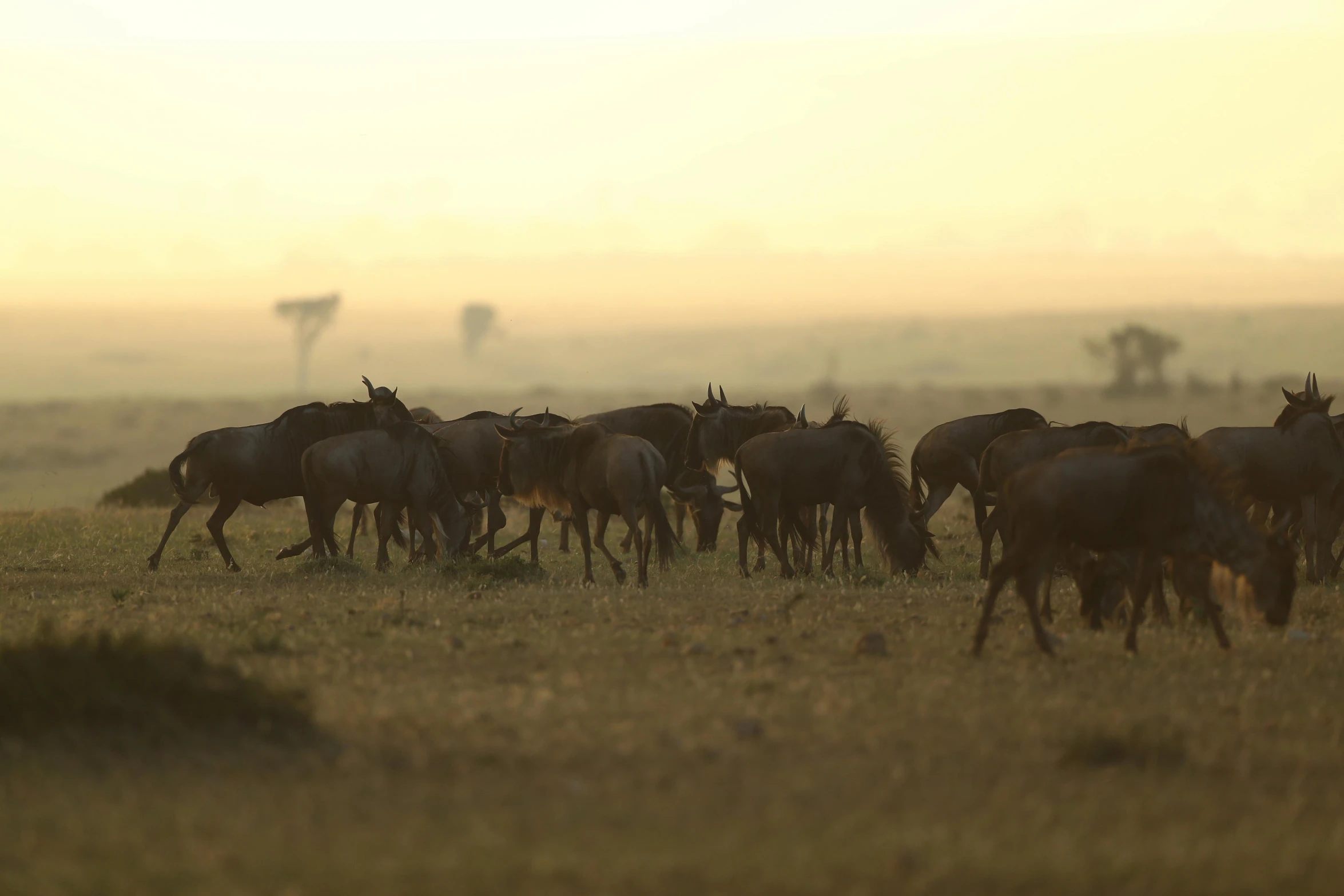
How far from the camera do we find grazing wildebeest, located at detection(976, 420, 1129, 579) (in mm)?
16219

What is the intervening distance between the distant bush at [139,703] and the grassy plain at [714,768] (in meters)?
0.21

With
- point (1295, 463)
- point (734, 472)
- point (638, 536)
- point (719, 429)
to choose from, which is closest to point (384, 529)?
point (638, 536)

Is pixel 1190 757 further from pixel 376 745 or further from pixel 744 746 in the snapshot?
pixel 376 745

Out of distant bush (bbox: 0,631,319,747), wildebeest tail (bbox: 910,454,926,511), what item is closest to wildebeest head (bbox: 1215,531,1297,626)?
distant bush (bbox: 0,631,319,747)

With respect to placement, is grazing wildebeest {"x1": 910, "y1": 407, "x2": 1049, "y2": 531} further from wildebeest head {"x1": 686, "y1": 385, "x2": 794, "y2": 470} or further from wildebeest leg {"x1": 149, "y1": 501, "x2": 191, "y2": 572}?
wildebeest leg {"x1": 149, "y1": 501, "x2": 191, "y2": 572}

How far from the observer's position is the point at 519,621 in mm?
12672

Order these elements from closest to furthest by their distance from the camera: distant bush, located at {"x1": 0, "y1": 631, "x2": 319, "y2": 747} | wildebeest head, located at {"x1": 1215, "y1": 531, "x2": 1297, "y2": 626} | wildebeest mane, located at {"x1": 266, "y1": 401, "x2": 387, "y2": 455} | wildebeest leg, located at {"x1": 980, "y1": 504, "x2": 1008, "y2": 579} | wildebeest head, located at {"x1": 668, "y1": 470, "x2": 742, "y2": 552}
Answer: distant bush, located at {"x1": 0, "y1": 631, "x2": 319, "y2": 747} < wildebeest head, located at {"x1": 1215, "y1": 531, "x2": 1297, "y2": 626} < wildebeest leg, located at {"x1": 980, "y1": 504, "x2": 1008, "y2": 579} < wildebeest mane, located at {"x1": 266, "y1": 401, "x2": 387, "y2": 455} < wildebeest head, located at {"x1": 668, "y1": 470, "x2": 742, "y2": 552}

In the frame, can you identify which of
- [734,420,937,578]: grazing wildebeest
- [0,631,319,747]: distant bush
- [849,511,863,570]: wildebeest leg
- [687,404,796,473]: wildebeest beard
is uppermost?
[687,404,796,473]: wildebeest beard

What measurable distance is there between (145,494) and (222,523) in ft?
57.7

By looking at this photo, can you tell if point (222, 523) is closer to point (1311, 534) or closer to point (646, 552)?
point (646, 552)

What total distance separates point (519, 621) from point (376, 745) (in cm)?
516

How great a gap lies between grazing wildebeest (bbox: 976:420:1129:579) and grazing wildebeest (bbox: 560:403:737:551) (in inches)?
199

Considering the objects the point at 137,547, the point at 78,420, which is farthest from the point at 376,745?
the point at 78,420

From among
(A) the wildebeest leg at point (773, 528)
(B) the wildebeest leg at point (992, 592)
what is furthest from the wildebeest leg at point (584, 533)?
(B) the wildebeest leg at point (992, 592)
